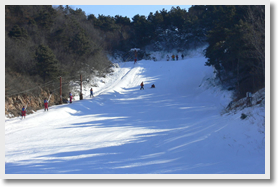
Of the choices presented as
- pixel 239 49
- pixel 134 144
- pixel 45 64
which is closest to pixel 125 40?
pixel 45 64

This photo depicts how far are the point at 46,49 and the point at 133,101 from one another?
508 inches

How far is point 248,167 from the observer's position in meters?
6.26

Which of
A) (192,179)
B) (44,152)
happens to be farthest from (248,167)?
(44,152)

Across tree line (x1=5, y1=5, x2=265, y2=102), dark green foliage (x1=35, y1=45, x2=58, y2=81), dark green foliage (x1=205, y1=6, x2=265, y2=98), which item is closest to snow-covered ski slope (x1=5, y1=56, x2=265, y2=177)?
dark green foliage (x1=205, y1=6, x2=265, y2=98)

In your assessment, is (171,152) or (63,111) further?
(63,111)

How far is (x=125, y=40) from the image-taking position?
58219 millimetres

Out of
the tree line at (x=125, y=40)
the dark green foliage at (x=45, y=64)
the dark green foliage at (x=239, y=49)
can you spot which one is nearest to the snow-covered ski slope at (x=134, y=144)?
the dark green foliage at (x=239, y=49)

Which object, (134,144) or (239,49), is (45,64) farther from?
(239,49)

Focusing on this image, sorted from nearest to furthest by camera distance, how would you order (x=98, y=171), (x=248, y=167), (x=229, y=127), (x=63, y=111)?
1. (x=248, y=167)
2. (x=98, y=171)
3. (x=229, y=127)
4. (x=63, y=111)

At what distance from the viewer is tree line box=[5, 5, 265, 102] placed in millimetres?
18111

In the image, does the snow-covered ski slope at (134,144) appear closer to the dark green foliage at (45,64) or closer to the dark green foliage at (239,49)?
the dark green foliage at (239,49)

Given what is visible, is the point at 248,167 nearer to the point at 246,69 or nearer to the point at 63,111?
the point at 63,111

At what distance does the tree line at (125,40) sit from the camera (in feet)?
59.4

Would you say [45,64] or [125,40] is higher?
[125,40]
